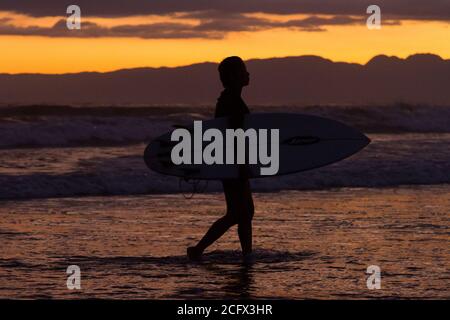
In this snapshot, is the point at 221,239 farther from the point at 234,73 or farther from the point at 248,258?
the point at 234,73

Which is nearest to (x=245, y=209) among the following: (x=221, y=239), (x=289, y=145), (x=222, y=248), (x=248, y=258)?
(x=248, y=258)

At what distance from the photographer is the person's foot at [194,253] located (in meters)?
9.37

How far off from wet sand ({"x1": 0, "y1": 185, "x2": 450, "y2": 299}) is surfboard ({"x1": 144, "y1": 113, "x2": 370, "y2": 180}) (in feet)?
2.38

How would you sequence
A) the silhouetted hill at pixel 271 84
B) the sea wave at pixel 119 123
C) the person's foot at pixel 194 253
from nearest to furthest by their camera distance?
1. the person's foot at pixel 194 253
2. the sea wave at pixel 119 123
3. the silhouetted hill at pixel 271 84

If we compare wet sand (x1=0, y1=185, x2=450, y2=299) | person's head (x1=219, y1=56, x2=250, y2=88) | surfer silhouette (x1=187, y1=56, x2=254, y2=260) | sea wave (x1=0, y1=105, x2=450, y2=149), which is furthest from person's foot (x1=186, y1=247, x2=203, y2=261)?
sea wave (x1=0, y1=105, x2=450, y2=149)

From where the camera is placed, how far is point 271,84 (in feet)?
296

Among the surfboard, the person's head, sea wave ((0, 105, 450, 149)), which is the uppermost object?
sea wave ((0, 105, 450, 149))

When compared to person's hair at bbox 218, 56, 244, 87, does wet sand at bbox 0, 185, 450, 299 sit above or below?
below

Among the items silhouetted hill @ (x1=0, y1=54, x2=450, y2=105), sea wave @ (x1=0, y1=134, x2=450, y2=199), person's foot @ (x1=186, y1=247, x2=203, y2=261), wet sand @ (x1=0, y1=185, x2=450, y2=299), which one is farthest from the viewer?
silhouetted hill @ (x1=0, y1=54, x2=450, y2=105)

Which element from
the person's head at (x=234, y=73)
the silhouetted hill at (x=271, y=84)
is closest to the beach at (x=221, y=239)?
the person's head at (x=234, y=73)

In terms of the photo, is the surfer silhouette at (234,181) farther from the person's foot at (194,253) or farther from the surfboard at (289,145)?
the surfboard at (289,145)

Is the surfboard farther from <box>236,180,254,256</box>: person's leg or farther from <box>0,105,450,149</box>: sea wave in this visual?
<box>0,105,450,149</box>: sea wave

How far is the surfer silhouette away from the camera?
9.07 metres
